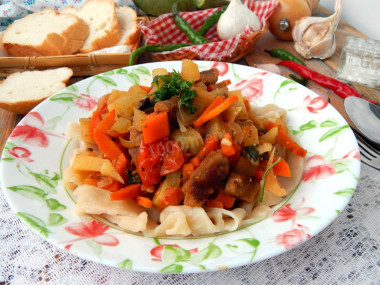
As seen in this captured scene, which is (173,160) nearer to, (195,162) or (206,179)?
(195,162)

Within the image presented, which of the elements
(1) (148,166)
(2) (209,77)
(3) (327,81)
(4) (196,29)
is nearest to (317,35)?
(3) (327,81)

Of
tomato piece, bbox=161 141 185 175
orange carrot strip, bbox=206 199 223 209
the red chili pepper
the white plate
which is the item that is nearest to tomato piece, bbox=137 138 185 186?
tomato piece, bbox=161 141 185 175

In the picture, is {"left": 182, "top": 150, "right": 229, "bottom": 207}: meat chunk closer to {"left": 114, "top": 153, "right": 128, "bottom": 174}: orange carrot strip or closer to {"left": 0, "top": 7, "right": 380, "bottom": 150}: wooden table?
{"left": 114, "top": 153, "right": 128, "bottom": 174}: orange carrot strip

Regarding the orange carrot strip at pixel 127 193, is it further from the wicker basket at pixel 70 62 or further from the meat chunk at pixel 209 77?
the wicker basket at pixel 70 62

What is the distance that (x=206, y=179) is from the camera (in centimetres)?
236

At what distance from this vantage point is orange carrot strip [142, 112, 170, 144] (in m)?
2.45

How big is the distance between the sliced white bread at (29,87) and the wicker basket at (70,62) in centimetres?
11

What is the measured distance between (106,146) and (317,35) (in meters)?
3.71

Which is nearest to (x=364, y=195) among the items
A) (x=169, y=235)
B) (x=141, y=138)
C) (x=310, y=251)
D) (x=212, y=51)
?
(x=310, y=251)

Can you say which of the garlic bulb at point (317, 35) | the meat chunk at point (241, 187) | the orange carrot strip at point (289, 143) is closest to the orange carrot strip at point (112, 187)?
the meat chunk at point (241, 187)

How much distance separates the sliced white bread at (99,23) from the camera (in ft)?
17.3

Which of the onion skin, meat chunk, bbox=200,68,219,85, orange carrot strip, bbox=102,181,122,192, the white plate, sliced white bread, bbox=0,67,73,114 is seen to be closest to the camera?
the white plate

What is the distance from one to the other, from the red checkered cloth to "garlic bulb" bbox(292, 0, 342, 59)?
1.76 feet

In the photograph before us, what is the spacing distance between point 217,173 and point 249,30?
2.95 m
